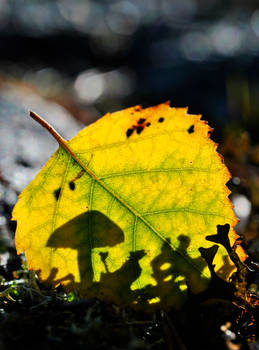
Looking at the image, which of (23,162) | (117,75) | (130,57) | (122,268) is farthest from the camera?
(130,57)

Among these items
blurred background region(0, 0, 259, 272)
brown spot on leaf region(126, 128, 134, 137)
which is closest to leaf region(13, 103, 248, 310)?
brown spot on leaf region(126, 128, 134, 137)

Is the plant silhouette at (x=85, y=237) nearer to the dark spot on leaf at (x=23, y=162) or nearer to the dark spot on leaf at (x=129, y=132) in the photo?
the dark spot on leaf at (x=129, y=132)

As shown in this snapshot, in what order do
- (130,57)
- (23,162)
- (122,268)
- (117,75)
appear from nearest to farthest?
1. (122,268)
2. (23,162)
3. (117,75)
4. (130,57)

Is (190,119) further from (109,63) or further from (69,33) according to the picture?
(69,33)

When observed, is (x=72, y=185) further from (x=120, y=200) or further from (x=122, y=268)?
(x=122, y=268)

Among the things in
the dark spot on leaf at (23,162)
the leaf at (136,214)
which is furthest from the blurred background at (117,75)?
the leaf at (136,214)

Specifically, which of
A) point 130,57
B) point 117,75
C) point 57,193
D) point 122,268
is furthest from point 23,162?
point 130,57

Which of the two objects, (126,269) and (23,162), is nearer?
(126,269)
